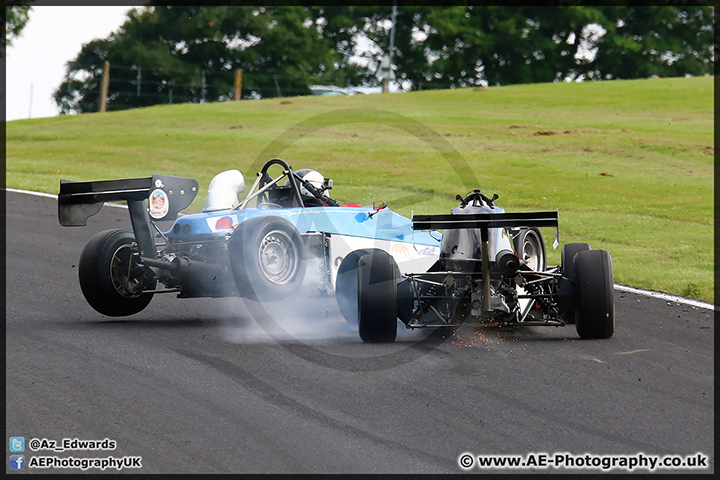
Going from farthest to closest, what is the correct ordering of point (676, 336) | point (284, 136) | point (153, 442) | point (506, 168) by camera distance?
point (284, 136) < point (506, 168) < point (676, 336) < point (153, 442)

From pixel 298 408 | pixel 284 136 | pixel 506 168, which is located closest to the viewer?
pixel 298 408

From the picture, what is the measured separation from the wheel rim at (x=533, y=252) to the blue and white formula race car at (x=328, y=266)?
0.89ft

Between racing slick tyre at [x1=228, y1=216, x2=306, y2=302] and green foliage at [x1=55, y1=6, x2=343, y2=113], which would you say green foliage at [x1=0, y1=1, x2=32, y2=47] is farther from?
racing slick tyre at [x1=228, y1=216, x2=306, y2=302]

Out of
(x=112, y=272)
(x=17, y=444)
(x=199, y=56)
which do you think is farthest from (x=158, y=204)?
(x=199, y=56)

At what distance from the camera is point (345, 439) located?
505 cm

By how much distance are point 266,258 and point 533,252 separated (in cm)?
268

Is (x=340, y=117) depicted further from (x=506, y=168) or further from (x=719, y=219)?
(x=719, y=219)

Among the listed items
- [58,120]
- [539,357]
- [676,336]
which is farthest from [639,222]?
[58,120]

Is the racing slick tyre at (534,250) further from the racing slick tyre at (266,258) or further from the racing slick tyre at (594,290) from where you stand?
the racing slick tyre at (266,258)

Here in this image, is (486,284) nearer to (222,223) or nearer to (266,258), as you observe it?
(266,258)

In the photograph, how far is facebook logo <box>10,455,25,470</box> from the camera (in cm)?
458

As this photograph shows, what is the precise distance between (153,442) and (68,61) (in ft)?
165

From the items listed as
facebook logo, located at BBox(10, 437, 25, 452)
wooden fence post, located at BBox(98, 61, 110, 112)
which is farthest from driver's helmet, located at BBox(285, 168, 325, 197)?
wooden fence post, located at BBox(98, 61, 110, 112)

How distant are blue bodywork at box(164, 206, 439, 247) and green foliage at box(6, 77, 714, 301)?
3.67m
